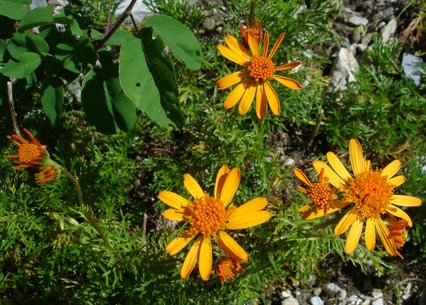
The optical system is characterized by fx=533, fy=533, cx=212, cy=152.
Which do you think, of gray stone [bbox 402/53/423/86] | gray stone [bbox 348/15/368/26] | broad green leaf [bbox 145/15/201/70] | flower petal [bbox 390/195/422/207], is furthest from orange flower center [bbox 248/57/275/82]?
gray stone [bbox 348/15/368/26]

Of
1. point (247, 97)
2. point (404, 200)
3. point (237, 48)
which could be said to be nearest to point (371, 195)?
point (404, 200)

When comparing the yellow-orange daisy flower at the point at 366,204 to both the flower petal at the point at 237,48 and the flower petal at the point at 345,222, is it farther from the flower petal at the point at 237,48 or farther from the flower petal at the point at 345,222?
the flower petal at the point at 237,48

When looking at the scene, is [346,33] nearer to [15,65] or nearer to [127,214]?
[127,214]

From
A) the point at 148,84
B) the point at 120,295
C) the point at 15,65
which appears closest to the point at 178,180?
the point at 120,295

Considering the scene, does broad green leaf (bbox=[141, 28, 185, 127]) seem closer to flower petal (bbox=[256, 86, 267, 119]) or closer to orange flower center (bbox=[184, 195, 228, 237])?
flower petal (bbox=[256, 86, 267, 119])

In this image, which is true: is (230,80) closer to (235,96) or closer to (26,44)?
(235,96)

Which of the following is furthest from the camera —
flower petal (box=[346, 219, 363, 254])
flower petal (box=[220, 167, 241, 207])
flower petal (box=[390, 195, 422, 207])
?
flower petal (box=[390, 195, 422, 207])
